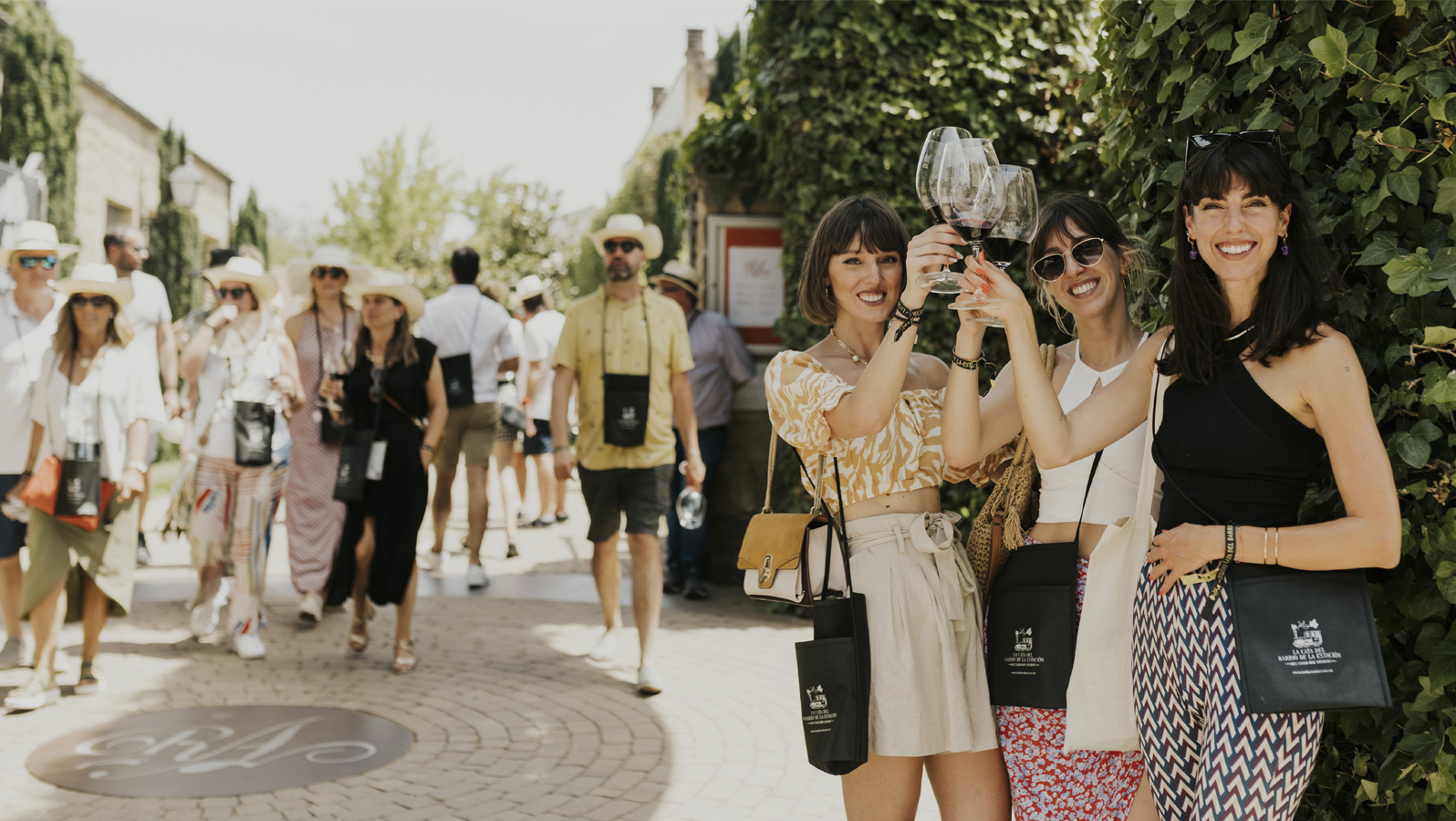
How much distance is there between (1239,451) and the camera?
2.14 metres

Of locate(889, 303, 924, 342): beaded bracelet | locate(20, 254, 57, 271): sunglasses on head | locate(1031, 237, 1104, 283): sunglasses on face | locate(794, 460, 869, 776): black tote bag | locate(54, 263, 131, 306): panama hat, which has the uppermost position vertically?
locate(20, 254, 57, 271): sunglasses on head

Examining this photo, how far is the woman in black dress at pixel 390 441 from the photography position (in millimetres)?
6266

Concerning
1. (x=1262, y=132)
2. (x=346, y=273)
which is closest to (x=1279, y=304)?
(x=1262, y=132)

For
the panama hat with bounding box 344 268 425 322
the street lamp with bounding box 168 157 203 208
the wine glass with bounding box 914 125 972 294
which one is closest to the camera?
the wine glass with bounding box 914 125 972 294

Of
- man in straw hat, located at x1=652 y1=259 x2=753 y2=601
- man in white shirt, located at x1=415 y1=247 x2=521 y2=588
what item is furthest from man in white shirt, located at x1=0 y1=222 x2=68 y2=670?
man in straw hat, located at x1=652 y1=259 x2=753 y2=601

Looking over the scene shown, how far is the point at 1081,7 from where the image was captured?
6.96 metres

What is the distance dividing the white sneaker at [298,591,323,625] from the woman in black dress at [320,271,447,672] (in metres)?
0.90

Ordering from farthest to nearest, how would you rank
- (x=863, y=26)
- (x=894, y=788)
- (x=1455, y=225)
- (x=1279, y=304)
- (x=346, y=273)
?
(x=346, y=273) → (x=863, y=26) → (x=894, y=788) → (x=1455, y=225) → (x=1279, y=304)

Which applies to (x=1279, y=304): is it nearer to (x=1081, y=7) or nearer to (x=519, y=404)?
(x=1081, y=7)

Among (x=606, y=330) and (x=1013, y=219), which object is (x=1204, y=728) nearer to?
(x=1013, y=219)

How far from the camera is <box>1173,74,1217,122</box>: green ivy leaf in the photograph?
2734 millimetres

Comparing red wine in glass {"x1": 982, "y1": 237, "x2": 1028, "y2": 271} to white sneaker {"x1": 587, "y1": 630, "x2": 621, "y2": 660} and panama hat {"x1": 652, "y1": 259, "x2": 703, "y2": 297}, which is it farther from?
panama hat {"x1": 652, "y1": 259, "x2": 703, "y2": 297}

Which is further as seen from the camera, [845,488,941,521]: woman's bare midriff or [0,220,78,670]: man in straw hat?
[0,220,78,670]: man in straw hat

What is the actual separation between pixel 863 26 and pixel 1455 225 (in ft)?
15.9
